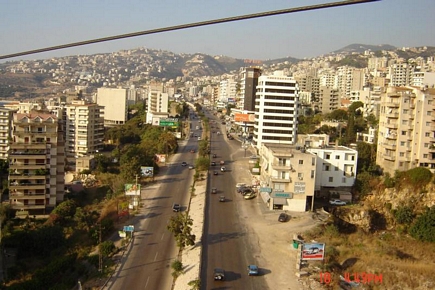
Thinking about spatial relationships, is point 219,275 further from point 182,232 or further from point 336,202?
point 336,202

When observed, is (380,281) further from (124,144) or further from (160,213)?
(124,144)

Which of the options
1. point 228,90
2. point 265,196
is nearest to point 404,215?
point 265,196

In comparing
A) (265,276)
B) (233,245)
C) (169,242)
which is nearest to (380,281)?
(265,276)

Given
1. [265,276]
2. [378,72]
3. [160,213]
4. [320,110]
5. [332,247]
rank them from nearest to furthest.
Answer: [265,276]
[332,247]
[160,213]
[320,110]
[378,72]

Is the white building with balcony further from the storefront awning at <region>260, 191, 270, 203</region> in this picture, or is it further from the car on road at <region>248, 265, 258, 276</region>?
the car on road at <region>248, 265, 258, 276</region>

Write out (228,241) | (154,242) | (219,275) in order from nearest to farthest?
(219,275) < (228,241) < (154,242)

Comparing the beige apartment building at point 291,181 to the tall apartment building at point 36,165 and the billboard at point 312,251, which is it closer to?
the billboard at point 312,251
